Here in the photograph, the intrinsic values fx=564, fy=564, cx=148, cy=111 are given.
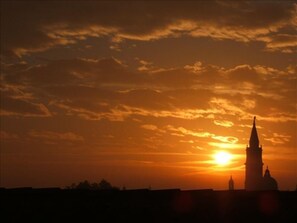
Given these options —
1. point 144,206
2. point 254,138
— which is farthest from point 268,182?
point 144,206

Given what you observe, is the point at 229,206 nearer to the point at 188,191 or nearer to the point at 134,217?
the point at 188,191

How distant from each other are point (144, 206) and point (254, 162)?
124 metres

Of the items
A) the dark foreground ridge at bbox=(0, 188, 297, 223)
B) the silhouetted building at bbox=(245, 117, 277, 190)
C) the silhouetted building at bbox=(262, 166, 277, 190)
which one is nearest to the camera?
the dark foreground ridge at bbox=(0, 188, 297, 223)

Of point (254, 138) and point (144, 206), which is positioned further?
point (254, 138)

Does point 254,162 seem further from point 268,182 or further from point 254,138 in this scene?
point 268,182

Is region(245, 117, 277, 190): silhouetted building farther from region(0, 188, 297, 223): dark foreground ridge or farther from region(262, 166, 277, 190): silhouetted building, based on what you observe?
region(0, 188, 297, 223): dark foreground ridge

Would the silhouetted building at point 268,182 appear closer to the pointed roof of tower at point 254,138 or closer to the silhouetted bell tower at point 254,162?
the silhouetted bell tower at point 254,162

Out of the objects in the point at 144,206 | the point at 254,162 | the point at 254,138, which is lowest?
the point at 144,206

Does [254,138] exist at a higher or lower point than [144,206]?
higher

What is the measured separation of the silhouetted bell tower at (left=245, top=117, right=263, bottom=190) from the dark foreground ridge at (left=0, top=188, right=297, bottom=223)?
116m

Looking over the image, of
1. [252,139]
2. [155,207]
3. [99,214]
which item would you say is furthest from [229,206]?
[252,139]

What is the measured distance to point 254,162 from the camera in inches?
5581

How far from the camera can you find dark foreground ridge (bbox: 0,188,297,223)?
18.6 metres

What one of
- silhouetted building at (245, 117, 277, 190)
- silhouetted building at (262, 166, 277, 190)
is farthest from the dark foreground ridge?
silhouetted building at (245, 117, 277, 190)
